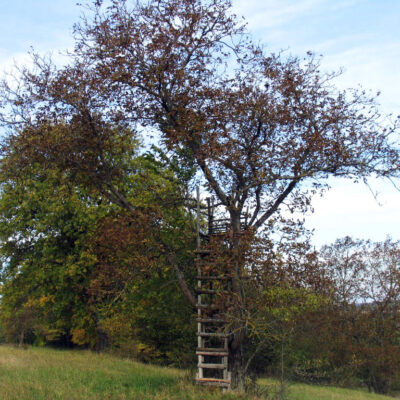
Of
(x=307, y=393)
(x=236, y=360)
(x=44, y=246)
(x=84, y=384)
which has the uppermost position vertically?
(x=44, y=246)

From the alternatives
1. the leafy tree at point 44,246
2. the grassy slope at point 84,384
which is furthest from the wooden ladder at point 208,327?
the leafy tree at point 44,246

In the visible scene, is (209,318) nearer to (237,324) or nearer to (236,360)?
(237,324)

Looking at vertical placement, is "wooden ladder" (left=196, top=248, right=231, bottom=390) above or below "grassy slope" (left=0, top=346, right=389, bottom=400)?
above

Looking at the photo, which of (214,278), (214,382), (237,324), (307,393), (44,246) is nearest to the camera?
(214,382)

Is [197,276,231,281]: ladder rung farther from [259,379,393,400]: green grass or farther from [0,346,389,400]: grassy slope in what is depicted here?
[259,379,393,400]: green grass

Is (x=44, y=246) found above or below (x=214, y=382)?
above

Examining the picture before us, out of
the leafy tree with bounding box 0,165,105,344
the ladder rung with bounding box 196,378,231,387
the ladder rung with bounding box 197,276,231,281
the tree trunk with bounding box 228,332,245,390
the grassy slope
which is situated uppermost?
the leafy tree with bounding box 0,165,105,344

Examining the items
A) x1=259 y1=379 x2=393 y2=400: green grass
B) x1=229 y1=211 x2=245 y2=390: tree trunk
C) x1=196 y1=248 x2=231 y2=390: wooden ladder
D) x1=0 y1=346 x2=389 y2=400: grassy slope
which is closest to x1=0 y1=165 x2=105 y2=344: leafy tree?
x1=0 y1=346 x2=389 y2=400: grassy slope

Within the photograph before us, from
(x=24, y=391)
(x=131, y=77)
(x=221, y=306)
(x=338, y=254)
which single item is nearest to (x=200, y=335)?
(x=221, y=306)

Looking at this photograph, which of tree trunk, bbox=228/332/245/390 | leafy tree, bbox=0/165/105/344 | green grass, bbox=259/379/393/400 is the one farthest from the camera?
leafy tree, bbox=0/165/105/344

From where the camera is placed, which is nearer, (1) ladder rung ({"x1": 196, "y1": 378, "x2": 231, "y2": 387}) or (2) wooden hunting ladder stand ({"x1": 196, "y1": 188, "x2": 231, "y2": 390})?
(1) ladder rung ({"x1": 196, "y1": 378, "x2": 231, "y2": 387})

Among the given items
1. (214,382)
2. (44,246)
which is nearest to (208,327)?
(214,382)

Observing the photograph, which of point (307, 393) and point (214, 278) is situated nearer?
point (214, 278)

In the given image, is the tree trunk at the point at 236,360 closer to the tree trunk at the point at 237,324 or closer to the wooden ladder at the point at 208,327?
the tree trunk at the point at 237,324
